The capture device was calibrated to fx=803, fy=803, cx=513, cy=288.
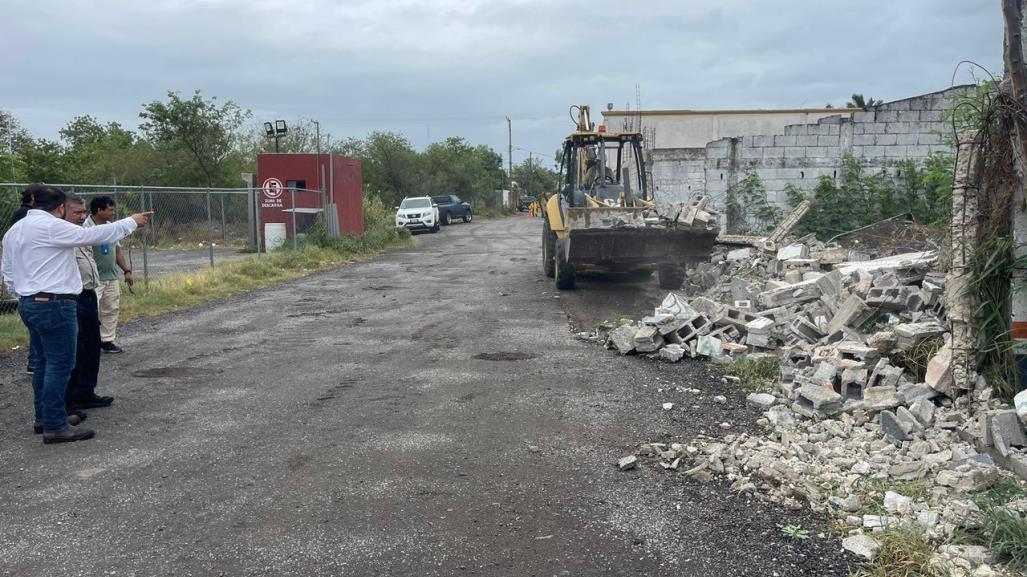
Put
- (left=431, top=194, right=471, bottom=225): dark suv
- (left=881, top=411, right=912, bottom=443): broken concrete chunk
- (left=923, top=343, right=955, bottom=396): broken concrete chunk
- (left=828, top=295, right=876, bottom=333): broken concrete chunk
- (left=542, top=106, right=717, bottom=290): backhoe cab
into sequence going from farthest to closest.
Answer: (left=431, top=194, right=471, bottom=225): dark suv, (left=542, top=106, right=717, bottom=290): backhoe cab, (left=828, top=295, right=876, bottom=333): broken concrete chunk, (left=923, top=343, right=955, bottom=396): broken concrete chunk, (left=881, top=411, right=912, bottom=443): broken concrete chunk

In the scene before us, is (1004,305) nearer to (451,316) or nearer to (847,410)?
(847,410)

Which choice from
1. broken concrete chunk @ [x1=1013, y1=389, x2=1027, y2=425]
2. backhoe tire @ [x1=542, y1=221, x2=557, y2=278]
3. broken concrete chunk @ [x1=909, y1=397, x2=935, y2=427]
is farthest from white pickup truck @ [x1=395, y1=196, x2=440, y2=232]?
broken concrete chunk @ [x1=1013, y1=389, x2=1027, y2=425]

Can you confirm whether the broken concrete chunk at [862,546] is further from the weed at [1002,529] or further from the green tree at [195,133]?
the green tree at [195,133]

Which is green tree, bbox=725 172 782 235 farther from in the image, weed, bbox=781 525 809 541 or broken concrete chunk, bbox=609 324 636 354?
weed, bbox=781 525 809 541

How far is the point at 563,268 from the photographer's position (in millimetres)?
14258


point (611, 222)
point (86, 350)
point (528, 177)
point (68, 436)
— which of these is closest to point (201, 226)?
point (611, 222)

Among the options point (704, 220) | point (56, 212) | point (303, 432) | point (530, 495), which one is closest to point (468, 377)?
point (303, 432)

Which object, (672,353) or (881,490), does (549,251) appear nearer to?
(672,353)

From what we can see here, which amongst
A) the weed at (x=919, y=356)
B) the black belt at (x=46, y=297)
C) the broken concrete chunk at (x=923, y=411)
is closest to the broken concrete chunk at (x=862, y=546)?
the broken concrete chunk at (x=923, y=411)

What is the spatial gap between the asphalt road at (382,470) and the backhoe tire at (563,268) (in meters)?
3.78

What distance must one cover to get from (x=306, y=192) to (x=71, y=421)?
745 inches

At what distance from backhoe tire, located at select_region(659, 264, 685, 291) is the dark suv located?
30325 mm

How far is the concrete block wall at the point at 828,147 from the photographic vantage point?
55.1ft

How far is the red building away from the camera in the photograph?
23.9 m
